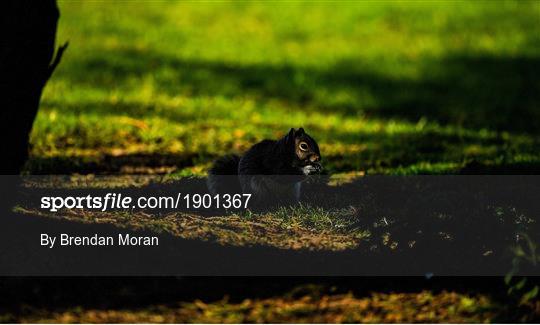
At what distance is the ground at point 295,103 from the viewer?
5414mm

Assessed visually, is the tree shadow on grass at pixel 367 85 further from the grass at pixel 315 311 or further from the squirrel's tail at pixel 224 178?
the grass at pixel 315 311

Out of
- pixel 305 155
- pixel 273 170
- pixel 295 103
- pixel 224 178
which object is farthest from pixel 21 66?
pixel 295 103

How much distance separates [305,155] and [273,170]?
25 centimetres

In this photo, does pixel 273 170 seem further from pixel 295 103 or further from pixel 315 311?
pixel 295 103

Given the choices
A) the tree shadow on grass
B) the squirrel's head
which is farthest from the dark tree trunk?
the tree shadow on grass

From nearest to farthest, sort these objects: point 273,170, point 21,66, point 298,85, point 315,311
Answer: point 315,311, point 273,170, point 21,66, point 298,85

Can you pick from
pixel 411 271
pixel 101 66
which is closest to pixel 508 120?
pixel 101 66

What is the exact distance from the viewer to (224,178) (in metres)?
5.93

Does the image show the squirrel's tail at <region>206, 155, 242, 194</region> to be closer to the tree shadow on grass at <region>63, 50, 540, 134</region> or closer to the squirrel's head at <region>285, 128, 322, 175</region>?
the squirrel's head at <region>285, 128, 322, 175</region>

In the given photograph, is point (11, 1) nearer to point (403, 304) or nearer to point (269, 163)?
point (269, 163)

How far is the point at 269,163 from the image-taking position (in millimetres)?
5461

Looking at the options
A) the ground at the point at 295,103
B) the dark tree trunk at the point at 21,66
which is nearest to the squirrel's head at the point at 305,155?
the ground at the point at 295,103

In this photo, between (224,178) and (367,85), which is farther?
(367,85)

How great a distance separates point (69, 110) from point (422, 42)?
693 cm
